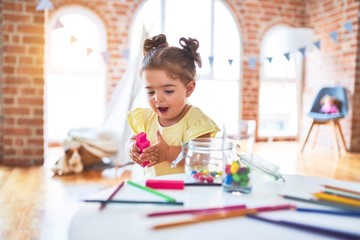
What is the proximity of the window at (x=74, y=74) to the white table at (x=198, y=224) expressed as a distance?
3903 mm

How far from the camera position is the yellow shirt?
105 cm

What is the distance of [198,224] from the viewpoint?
0.47m

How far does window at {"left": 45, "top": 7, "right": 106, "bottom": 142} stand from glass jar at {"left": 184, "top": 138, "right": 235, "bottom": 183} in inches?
149

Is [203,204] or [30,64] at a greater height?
[30,64]

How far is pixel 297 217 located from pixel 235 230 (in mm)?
109

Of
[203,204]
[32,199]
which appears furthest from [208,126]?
[32,199]

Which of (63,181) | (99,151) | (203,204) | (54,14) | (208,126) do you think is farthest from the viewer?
(54,14)

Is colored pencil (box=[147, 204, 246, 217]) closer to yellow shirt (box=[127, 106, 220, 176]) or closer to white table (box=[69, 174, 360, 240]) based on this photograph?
white table (box=[69, 174, 360, 240])

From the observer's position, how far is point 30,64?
2963mm

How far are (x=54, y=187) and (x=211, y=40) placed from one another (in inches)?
125

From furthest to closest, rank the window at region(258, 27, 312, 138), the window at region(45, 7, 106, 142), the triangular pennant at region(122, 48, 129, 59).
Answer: the window at region(258, 27, 312, 138), the triangular pennant at region(122, 48, 129, 59), the window at region(45, 7, 106, 142)

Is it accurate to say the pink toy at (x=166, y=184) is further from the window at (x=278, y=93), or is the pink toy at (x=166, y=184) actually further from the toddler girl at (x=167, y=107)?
the window at (x=278, y=93)

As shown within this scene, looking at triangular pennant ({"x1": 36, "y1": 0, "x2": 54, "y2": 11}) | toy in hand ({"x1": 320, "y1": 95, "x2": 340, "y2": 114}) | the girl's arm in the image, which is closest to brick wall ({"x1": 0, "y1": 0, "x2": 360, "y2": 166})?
triangular pennant ({"x1": 36, "y1": 0, "x2": 54, "y2": 11})

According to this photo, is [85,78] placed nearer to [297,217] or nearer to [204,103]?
[204,103]
